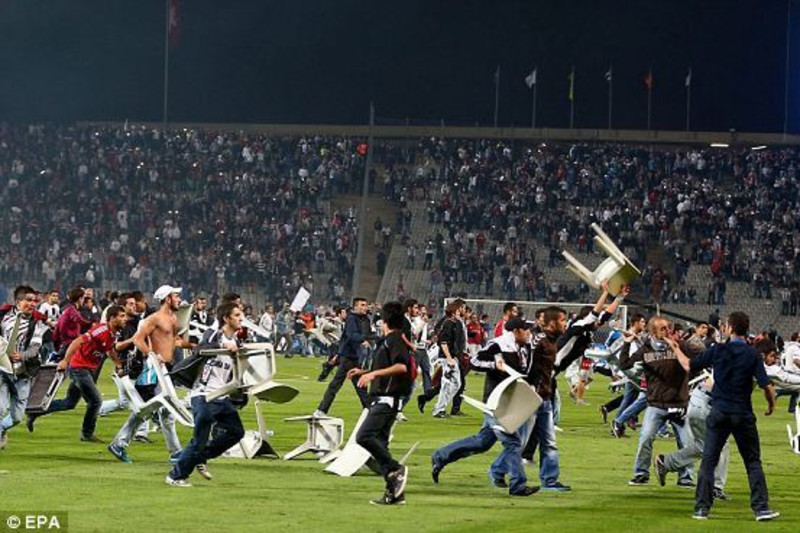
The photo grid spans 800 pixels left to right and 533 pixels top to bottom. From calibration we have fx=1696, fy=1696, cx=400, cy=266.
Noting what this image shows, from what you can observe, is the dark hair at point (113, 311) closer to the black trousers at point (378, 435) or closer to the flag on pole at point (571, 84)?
the black trousers at point (378, 435)

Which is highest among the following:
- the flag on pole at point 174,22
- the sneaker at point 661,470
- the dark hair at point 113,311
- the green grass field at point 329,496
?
the flag on pole at point 174,22

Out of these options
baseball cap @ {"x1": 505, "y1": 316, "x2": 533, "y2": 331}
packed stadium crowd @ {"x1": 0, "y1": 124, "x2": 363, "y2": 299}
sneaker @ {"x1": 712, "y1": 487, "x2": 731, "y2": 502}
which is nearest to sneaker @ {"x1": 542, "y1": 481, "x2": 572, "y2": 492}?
sneaker @ {"x1": 712, "y1": 487, "x2": 731, "y2": 502}

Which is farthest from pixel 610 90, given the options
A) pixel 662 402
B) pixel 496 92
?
pixel 662 402

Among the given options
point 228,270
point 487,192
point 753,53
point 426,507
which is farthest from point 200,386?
point 753,53

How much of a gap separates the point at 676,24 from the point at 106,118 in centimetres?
2727

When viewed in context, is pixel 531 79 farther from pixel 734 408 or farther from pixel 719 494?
pixel 734 408

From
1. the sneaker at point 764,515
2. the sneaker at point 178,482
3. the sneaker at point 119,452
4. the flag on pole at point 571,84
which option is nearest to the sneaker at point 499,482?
the sneaker at point 764,515

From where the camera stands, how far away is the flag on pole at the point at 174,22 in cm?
7650

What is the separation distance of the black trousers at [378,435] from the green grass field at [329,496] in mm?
442

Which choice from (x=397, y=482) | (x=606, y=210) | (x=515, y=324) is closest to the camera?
(x=397, y=482)

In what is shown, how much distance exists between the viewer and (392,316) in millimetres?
16312

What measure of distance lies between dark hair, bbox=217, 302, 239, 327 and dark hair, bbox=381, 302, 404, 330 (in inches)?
62.1

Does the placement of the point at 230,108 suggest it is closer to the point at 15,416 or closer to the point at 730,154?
the point at 730,154

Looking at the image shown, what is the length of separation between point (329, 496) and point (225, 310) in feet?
6.90
